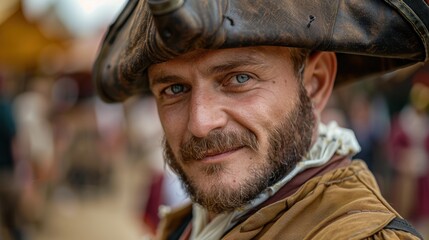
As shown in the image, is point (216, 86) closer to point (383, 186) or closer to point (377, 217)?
point (377, 217)

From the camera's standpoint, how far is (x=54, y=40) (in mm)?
13883

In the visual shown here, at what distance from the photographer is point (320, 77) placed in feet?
8.13

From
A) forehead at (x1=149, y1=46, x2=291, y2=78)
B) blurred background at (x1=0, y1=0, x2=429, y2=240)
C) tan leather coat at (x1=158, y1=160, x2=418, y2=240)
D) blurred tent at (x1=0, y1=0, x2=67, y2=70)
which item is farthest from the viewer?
blurred tent at (x1=0, y1=0, x2=67, y2=70)

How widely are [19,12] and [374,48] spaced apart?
10.1 metres

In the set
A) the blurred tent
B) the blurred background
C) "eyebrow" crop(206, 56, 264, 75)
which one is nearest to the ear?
"eyebrow" crop(206, 56, 264, 75)

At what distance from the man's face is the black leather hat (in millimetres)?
139

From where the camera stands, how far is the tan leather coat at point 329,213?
1928 mm

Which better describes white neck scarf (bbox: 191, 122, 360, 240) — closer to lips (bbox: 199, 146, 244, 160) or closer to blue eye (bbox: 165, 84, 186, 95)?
lips (bbox: 199, 146, 244, 160)

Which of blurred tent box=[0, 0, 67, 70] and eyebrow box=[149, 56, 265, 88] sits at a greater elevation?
eyebrow box=[149, 56, 265, 88]

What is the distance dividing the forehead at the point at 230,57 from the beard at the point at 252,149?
0.20 m

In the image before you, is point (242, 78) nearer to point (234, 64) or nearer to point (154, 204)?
point (234, 64)

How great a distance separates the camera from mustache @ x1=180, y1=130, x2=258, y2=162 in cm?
213

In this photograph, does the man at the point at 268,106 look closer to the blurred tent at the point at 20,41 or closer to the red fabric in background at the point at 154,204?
the red fabric in background at the point at 154,204

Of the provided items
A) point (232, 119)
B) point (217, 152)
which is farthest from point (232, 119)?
point (217, 152)
